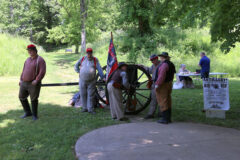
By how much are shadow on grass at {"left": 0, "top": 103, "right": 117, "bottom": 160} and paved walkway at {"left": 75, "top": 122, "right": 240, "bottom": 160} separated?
1.18 feet

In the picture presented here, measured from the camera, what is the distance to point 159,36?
78.8ft

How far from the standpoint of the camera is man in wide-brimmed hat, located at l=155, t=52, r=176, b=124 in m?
5.94

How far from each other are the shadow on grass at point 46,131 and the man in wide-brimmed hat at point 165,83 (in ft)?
4.40

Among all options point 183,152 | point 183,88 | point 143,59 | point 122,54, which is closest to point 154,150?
point 183,152

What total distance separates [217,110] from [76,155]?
413cm

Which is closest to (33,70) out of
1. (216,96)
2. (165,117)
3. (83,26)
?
(165,117)

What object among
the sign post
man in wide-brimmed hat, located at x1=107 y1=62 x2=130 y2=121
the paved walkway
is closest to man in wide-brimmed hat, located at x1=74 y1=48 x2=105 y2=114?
man in wide-brimmed hat, located at x1=107 y1=62 x2=130 y2=121

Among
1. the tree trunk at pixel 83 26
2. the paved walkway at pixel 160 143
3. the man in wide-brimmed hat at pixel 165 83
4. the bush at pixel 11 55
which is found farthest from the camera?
the tree trunk at pixel 83 26

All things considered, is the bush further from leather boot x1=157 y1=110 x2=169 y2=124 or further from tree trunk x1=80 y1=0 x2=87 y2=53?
leather boot x1=157 y1=110 x2=169 y2=124

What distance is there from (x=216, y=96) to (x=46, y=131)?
4306 mm

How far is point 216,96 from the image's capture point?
6.57 m

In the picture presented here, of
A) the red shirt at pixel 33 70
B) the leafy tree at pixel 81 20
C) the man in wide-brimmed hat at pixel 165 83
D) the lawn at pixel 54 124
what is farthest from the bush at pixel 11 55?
the man in wide-brimmed hat at pixel 165 83

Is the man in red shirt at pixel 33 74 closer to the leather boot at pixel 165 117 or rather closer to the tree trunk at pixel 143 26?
the leather boot at pixel 165 117

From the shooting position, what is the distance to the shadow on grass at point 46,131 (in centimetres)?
439
